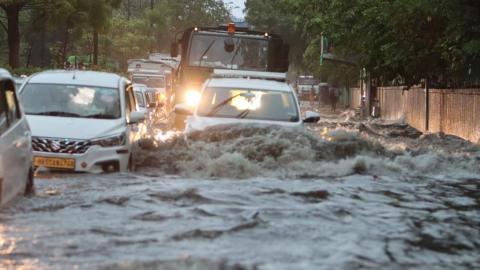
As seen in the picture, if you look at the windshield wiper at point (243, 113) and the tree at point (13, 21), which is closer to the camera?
the windshield wiper at point (243, 113)

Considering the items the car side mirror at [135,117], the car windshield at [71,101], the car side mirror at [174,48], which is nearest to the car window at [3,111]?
the car windshield at [71,101]

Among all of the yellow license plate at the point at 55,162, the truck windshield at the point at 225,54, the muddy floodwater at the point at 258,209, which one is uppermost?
the truck windshield at the point at 225,54

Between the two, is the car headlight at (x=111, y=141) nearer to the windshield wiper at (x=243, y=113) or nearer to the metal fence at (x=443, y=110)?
the windshield wiper at (x=243, y=113)

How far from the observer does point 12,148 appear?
8047 millimetres

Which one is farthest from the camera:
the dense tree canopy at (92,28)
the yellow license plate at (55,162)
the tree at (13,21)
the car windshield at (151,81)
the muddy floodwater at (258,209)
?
the car windshield at (151,81)

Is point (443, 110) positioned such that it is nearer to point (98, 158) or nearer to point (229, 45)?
point (229, 45)

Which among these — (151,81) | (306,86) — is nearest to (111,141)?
(151,81)

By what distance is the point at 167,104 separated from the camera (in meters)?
37.7

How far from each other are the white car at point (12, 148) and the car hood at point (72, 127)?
1.66m

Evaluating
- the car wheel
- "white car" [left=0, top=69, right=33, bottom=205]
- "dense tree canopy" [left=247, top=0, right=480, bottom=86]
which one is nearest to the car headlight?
Answer: the car wheel

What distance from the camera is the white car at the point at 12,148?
301 inches

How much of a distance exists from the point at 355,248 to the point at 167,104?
31.3 metres

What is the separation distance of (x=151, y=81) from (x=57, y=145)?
3202 cm

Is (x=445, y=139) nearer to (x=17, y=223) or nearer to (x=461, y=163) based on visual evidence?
(x=461, y=163)
